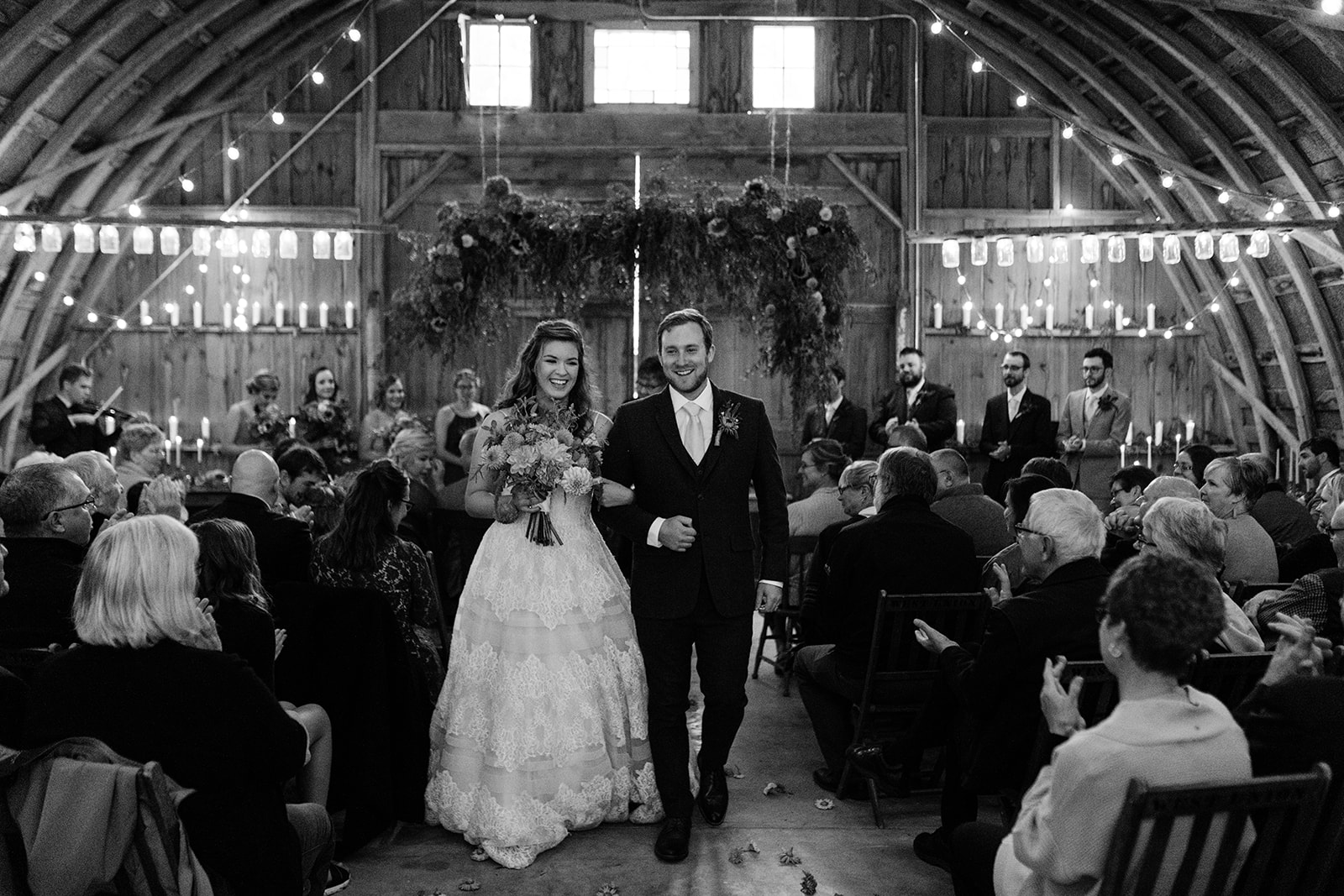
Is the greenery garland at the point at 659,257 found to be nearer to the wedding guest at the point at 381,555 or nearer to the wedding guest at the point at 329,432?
the wedding guest at the point at 329,432

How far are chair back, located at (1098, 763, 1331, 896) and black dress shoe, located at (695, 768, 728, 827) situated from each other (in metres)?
2.52

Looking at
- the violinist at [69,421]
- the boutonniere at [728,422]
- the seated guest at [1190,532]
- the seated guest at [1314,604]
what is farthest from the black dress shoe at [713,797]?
the violinist at [69,421]

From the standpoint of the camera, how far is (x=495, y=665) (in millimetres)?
4594

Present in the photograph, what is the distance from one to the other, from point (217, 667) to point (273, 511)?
7.11 ft

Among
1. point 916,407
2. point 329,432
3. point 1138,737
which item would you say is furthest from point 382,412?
point 1138,737

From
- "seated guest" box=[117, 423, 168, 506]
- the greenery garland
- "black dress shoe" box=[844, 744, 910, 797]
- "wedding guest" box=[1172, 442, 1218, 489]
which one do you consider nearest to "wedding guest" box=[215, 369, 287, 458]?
the greenery garland

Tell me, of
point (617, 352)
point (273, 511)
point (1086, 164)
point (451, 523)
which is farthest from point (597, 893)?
point (1086, 164)

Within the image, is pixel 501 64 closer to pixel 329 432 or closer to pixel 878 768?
pixel 329 432

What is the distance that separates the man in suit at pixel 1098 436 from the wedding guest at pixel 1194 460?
2550 mm

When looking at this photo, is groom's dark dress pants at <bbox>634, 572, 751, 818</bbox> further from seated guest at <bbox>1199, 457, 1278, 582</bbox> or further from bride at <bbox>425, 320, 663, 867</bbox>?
seated guest at <bbox>1199, 457, 1278, 582</bbox>

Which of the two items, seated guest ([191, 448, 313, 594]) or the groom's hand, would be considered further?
seated guest ([191, 448, 313, 594])

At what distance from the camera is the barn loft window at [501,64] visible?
41.1 feet

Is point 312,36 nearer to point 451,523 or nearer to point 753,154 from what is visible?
point 753,154

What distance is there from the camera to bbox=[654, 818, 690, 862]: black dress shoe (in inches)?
174
